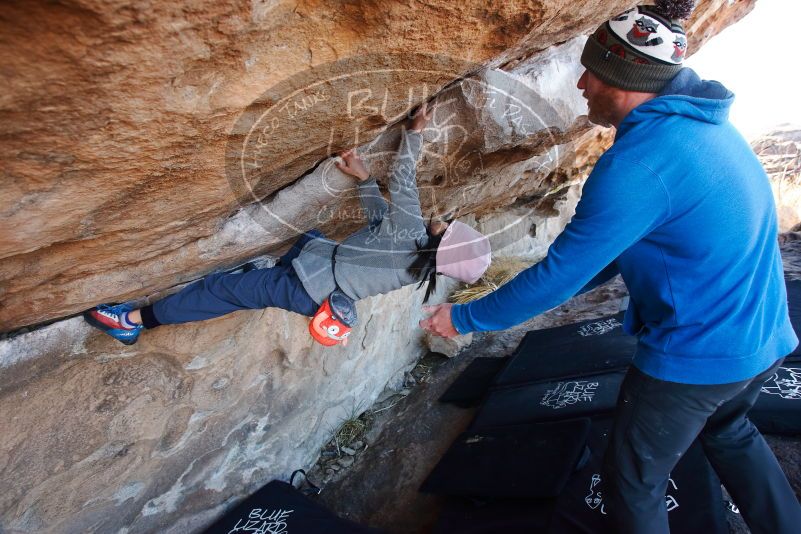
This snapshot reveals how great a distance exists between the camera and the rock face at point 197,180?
963 mm

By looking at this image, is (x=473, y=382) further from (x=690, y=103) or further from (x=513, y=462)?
(x=690, y=103)

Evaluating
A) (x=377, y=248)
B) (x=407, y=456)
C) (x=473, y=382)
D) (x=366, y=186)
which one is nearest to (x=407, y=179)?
(x=366, y=186)

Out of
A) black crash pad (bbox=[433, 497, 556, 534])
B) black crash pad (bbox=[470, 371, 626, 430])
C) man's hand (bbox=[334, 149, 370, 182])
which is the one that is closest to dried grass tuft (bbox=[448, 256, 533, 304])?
black crash pad (bbox=[470, 371, 626, 430])

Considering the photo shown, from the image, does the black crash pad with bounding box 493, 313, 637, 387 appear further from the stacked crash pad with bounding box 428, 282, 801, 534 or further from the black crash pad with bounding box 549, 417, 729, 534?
the black crash pad with bounding box 549, 417, 729, 534

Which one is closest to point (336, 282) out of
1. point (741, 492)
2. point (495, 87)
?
point (495, 87)

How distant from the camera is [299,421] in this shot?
10.6 feet

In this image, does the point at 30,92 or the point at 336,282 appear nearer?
the point at 30,92

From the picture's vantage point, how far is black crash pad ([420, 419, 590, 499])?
2617mm

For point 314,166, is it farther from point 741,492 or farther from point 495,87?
point 741,492

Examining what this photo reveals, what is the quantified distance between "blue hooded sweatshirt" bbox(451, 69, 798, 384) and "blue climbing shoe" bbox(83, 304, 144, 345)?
1.62m

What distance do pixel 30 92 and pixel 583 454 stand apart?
9.57ft

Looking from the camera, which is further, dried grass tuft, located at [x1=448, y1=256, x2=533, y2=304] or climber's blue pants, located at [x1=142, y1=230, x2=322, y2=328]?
dried grass tuft, located at [x1=448, y1=256, x2=533, y2=304]

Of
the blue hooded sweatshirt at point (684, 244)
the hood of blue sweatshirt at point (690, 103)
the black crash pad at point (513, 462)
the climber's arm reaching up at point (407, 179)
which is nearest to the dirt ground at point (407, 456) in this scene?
the black crash pad at point (513, 462)

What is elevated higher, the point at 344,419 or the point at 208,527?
the point at 208,527
